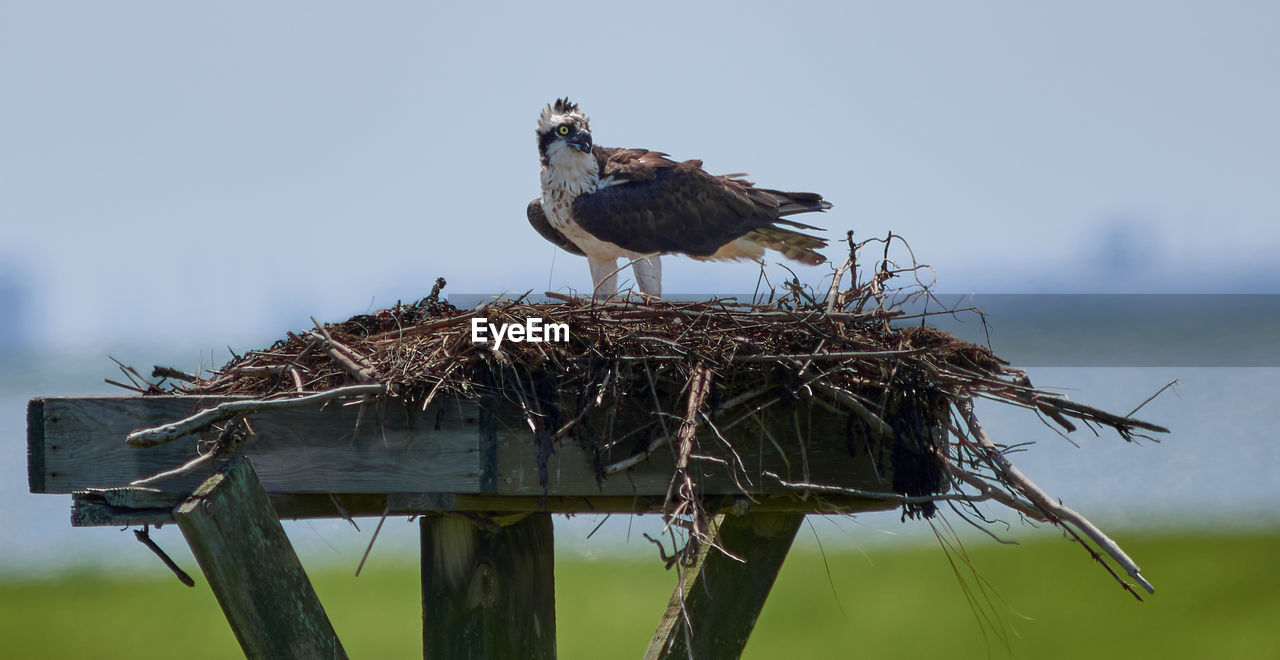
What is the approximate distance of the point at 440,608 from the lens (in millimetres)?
3283

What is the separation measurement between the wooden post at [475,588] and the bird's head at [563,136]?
2.28 m

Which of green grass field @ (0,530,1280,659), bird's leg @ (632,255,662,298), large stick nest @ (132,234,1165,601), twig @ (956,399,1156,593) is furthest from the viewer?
green grass field @ (0,530,1280,659)

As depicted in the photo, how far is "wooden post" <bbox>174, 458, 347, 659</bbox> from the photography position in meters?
2.37

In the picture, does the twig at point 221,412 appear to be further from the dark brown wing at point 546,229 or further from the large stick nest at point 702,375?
the dark brown wing at point 546,229

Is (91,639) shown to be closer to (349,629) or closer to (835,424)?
(349,629)

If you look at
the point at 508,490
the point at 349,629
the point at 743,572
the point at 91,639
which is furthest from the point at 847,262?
the point at 91,639

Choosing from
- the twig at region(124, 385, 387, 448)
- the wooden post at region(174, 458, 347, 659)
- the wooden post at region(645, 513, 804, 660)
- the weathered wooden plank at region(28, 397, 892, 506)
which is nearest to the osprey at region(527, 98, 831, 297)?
the wooden post at region(645, 513, 804, 660)

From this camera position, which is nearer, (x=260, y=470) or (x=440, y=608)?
(x=260, y=470)

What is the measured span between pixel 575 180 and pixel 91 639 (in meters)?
7.54

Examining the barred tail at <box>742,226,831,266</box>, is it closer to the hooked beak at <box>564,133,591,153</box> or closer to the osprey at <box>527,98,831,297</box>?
the osprey at <box>527,98,831,297</box>

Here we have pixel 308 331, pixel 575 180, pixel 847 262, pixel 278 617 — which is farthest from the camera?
pixel 575 180

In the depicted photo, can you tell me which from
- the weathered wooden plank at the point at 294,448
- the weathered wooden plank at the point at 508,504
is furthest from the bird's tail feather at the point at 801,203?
the weathered wooden plank at the point at 294,448

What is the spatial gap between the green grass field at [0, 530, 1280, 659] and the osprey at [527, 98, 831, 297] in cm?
395

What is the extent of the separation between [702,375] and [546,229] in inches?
120
